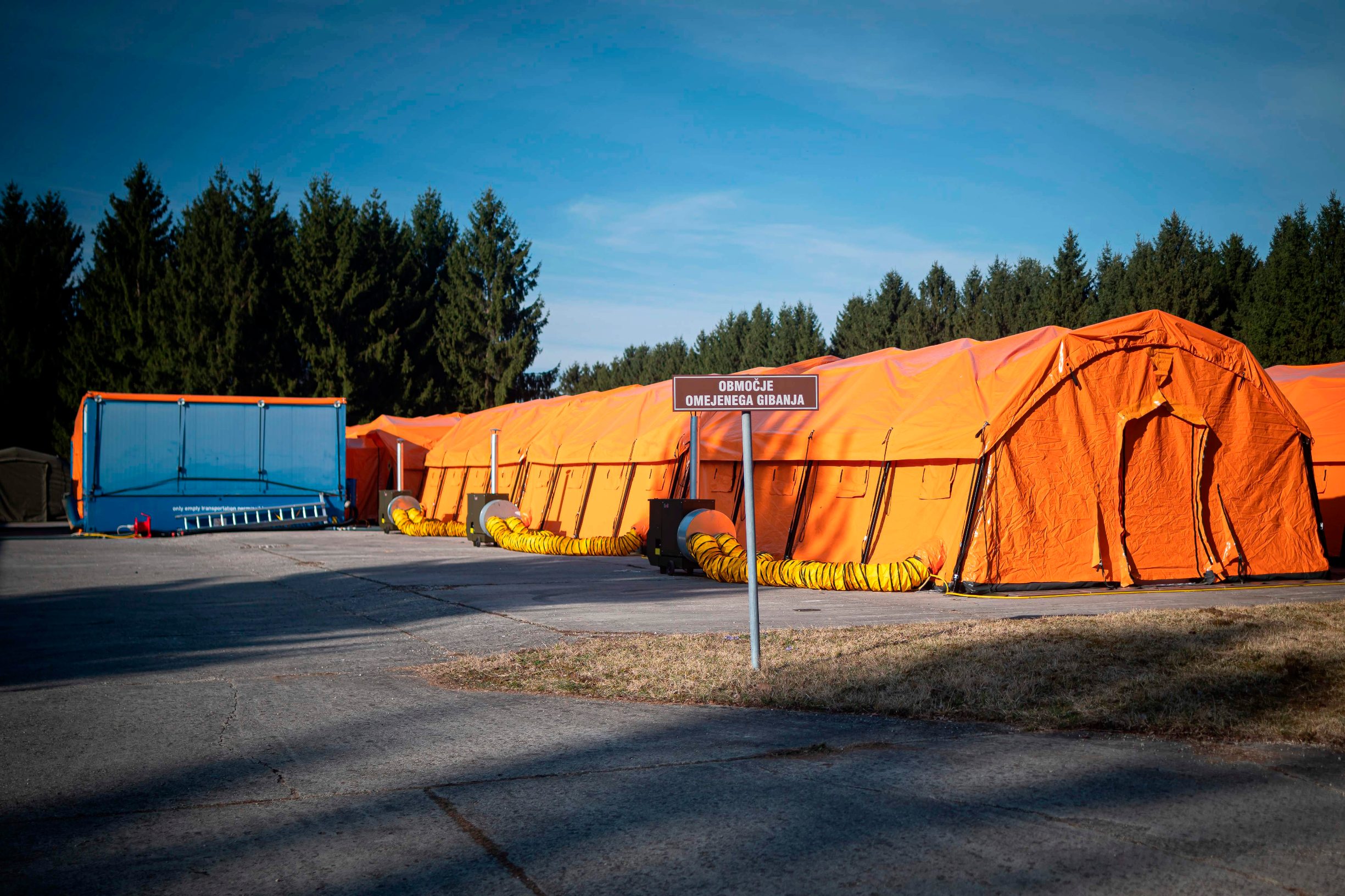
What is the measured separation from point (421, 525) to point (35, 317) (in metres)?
37.7

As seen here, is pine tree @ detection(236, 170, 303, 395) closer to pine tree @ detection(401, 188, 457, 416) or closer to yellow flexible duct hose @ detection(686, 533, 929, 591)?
pine tree @ detection(401, 188, 457, 416)

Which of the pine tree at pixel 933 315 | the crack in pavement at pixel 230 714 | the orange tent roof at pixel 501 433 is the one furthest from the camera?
the pine tree at pixel 933 315

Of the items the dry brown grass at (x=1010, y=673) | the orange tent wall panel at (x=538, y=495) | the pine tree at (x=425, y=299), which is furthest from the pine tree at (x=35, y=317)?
the dry brown grass at (x=1010, y=673)

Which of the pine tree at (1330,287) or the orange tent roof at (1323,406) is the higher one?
the pine tree at (1330,287)

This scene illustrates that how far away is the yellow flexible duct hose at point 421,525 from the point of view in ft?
102

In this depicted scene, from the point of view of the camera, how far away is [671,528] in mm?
17031

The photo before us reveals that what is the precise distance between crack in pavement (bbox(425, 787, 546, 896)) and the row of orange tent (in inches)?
412

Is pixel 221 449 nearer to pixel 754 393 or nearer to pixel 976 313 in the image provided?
pixel 754 393

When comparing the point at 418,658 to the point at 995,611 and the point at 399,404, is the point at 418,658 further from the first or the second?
the point at 399,404

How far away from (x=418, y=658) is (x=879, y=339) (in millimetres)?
68772

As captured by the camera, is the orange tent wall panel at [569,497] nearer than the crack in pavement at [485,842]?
No

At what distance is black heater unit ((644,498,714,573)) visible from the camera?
16922 millimetres

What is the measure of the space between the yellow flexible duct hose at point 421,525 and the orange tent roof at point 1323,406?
21.9 m

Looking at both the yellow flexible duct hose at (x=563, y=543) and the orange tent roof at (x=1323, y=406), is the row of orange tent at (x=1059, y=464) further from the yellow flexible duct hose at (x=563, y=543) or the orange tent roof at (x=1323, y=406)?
the yellow flexible duct hose at (x=563, y=543)
